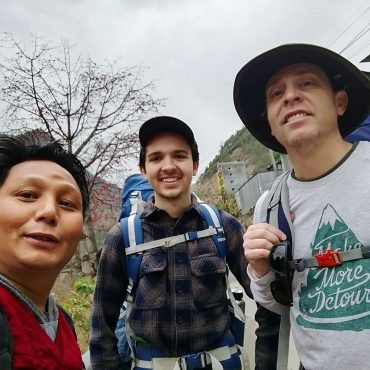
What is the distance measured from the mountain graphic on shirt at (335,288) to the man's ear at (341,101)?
19.0 inches

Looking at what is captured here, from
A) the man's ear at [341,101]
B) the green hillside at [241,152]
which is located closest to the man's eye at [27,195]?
the man's ear at [341,101]

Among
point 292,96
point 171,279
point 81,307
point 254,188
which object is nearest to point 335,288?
point 292,96

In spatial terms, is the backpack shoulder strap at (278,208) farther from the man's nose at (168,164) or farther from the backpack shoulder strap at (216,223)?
the man's nose at (168,164)

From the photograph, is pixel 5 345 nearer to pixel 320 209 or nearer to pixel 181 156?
pixel 320 209

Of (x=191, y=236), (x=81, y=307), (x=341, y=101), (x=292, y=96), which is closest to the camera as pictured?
(x=292, y=96)

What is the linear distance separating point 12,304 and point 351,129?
4.75ft

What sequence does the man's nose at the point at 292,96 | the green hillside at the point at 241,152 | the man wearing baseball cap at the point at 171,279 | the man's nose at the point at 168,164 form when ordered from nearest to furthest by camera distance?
the man's nose at the point at 292,96 → the man wearing baseball cap at the point at 171,279 → the man's nose at the point at 168,164 → the green hillside at the point at 241,152

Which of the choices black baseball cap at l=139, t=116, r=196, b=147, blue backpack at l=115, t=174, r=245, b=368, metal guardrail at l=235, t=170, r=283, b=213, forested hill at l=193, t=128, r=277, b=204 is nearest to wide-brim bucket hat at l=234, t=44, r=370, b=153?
black baseball cap at l=139, t=116, r=196, b=147

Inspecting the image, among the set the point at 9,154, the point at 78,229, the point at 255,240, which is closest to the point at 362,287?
the point at 255,240

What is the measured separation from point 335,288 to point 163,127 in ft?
4.14

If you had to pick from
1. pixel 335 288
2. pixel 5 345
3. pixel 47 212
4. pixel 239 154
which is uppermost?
pixel 239 154

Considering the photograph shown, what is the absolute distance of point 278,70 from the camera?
4.37ft

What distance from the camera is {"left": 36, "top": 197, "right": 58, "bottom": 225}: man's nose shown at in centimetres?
99

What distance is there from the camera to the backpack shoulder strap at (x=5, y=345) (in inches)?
28.7
